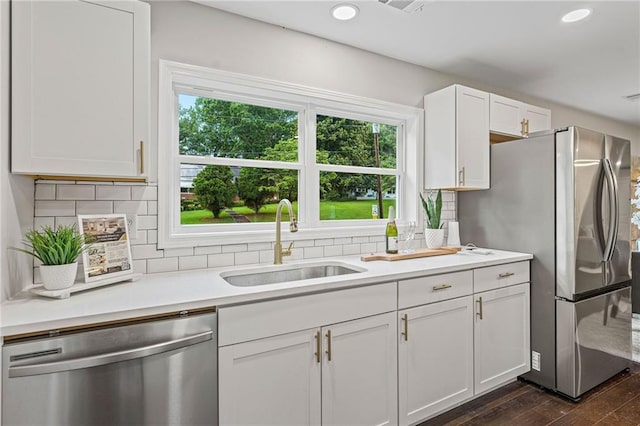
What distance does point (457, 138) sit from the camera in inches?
109

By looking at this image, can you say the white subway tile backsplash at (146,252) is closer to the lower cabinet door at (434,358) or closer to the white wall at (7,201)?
the white wall at (7,201)

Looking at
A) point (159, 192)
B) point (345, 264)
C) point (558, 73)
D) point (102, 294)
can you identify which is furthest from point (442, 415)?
point (558, 73)

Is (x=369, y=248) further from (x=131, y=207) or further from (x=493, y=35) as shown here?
(x=493, y=35)

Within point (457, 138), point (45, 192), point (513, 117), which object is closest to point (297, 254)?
point (45, 192)

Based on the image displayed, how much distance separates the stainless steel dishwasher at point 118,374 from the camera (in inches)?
45.3

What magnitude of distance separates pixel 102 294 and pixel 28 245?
0.49m

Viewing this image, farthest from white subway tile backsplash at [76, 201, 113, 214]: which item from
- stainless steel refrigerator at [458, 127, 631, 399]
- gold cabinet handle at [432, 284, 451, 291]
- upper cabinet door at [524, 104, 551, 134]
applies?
upper cabinet door at [524, 104, 551, 134]

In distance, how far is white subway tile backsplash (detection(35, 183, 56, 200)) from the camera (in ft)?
5.59

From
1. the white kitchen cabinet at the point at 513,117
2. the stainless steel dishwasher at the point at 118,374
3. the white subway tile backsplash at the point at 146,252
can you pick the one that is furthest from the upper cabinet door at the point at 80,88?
the white kitchen cabinet at the point at 513,117

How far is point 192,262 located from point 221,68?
121cm

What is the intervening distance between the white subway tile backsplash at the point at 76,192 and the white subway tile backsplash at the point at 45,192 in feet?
0.07

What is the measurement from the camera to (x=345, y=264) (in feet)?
7.54

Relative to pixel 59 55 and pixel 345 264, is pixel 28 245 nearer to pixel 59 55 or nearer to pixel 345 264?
pixel 59 55

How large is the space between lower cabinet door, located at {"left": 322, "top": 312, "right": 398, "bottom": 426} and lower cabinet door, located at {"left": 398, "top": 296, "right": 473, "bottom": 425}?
81 millimetres
